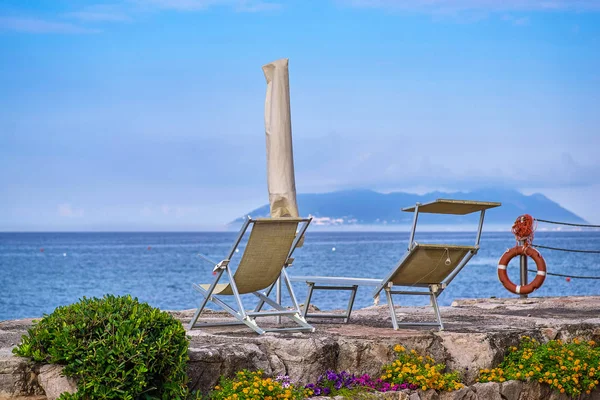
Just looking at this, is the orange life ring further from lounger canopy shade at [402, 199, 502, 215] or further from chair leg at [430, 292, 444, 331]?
chair leg at [430, 292, 444, 331]

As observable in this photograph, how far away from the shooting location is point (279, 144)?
6348 millimetres

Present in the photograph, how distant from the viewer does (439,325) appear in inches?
221

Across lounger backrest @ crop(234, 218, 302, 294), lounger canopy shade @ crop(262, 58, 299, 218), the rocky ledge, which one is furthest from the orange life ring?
lounger backrest @ crop(234, 218, 302, 294)

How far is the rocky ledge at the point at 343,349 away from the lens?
412 centimetres

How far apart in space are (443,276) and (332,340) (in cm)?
123

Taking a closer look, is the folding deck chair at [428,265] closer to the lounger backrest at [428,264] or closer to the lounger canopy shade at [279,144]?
the lounger backrest at [428,264]

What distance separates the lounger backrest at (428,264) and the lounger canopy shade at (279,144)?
3.74ft

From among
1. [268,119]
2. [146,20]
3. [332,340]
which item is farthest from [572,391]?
[146,20]

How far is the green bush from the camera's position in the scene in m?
3.93

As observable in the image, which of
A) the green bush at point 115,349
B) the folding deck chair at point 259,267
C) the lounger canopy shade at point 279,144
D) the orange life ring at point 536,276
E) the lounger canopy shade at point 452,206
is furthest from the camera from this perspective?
the orange life ring at point 536,276

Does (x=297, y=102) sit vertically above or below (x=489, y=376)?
above

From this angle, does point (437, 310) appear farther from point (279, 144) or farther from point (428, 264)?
point (279, 144)

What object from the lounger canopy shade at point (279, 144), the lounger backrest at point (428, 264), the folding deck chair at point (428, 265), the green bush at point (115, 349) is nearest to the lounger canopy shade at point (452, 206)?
the folding deck chair at point (428, 265)

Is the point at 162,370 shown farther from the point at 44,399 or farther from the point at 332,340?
the point at 332,340
